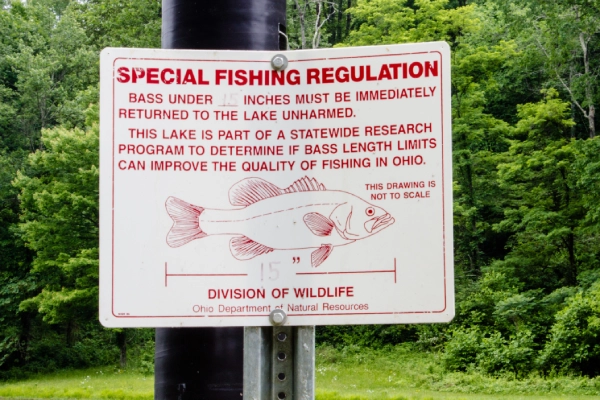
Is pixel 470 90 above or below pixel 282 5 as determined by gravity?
above

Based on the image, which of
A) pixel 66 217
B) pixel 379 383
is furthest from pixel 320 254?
pixel 66 217

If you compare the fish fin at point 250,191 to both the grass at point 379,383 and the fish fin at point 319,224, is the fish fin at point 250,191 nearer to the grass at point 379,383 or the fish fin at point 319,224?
the fish fin at point 319,224

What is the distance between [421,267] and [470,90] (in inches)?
1459

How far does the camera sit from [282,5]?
2053mm

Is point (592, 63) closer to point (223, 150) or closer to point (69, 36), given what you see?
point (69, 36)

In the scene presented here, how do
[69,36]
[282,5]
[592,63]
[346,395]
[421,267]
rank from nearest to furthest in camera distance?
[421,267], [282,5], [346,395], [592,63], [69,36]

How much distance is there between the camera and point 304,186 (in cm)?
178

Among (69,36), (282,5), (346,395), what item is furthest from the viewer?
(69,36)

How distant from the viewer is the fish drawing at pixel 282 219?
1764mm

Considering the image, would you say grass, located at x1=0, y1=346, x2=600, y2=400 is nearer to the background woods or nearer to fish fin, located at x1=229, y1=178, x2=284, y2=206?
the background woods

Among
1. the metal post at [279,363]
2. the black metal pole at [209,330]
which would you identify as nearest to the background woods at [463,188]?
the black metal pole at [209,330]

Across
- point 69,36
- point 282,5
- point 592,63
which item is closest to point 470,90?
point 592,63

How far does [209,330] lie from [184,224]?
25cm

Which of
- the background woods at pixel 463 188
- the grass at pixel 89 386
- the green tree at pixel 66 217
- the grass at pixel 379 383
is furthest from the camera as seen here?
the green tree at pixel 66 217
